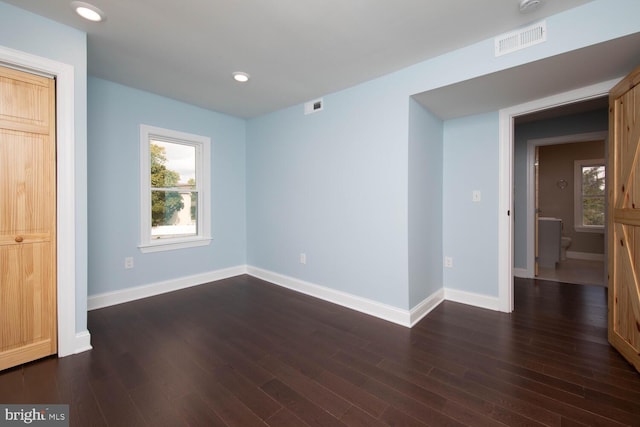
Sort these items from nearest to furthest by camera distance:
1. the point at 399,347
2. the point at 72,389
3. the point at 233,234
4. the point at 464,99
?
the point at 72,389, the point at 399,347, the point at 464,99, the point at 233,234

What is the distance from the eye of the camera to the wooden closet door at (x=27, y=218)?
187 cm

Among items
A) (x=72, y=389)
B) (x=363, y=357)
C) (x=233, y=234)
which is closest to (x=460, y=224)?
(x=363, y=357)

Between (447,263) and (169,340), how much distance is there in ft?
9.84

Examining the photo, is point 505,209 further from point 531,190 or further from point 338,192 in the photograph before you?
point 338,192

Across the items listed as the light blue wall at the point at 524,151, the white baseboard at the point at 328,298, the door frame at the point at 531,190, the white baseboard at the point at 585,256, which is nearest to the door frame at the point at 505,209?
the white baseboard at the point at 328,298

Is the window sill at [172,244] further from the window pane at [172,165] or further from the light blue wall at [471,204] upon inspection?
the light blue wall at [471,204]

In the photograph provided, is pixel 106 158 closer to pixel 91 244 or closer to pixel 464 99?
pixel 91 244

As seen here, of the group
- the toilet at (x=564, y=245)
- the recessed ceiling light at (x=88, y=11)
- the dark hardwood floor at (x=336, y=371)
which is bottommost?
the dark hardwood floor at (x=336, y=371)

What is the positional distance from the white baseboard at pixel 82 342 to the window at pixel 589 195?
7867 mm

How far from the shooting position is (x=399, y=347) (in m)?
2.22

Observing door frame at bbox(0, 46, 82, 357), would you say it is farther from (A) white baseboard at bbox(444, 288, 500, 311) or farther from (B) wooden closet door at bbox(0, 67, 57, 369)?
(A) white baseboard at bbox(444, 288, 500, 311)

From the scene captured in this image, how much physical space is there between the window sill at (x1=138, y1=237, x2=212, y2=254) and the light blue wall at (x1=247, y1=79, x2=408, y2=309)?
767mm

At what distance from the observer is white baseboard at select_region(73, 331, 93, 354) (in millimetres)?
2102

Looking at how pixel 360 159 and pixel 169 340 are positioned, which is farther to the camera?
pixel 360 159
